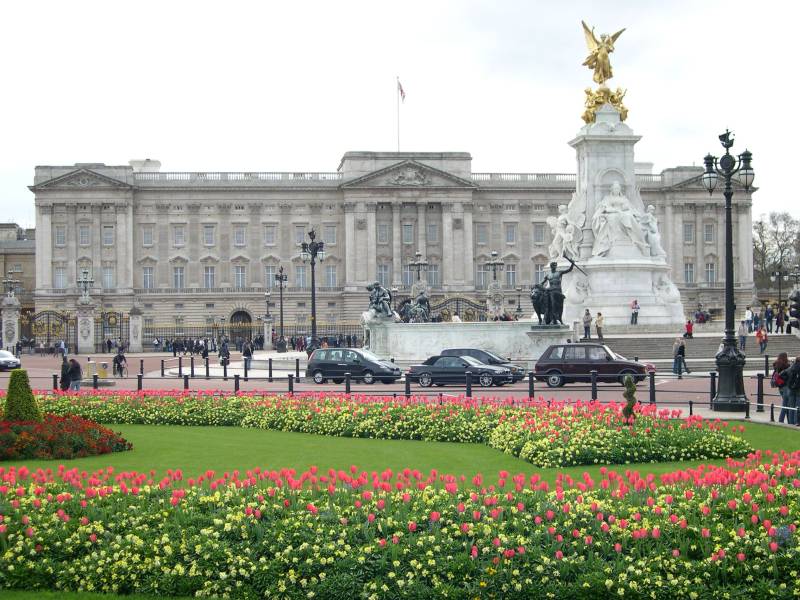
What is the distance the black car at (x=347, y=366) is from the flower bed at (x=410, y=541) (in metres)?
21.7

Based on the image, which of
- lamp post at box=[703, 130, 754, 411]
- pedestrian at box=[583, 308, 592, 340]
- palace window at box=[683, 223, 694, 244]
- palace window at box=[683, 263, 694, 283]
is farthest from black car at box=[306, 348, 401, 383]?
palace window at box=[683, 223, 694, 244]

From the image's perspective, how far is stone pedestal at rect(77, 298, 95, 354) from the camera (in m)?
64.7

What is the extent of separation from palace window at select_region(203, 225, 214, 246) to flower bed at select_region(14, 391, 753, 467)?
242 feet

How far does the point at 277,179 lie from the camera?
3752 inches

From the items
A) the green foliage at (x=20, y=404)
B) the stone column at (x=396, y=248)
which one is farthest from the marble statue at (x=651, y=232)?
the stone column at (x=396, y=248)

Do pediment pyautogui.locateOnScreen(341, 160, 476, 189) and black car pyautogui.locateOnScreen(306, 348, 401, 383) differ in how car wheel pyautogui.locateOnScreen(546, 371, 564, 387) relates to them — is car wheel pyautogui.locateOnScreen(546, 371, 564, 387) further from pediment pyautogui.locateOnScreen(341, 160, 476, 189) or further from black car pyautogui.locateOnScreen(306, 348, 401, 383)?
pediment pyautogui.locateOnScreen(341, 160, 476, 189)

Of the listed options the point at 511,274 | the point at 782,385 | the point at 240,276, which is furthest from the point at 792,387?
the point at 240,276

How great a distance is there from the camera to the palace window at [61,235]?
302 feet

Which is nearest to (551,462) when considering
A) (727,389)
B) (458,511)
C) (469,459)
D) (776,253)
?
(469,459)

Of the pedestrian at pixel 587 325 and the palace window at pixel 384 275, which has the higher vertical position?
the palace window at pixel 384 275

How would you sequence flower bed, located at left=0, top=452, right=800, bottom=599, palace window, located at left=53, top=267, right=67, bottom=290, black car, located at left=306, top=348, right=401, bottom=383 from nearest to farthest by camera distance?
flower bed, located at left=0, top=452, right=800, bottom=599 → black car, located at left=306, top=348, right=401, bottom=383 → palace window, located at left=53, top=267, right=67, bottom=290

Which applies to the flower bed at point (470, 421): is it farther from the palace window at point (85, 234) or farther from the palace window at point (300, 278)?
the palace window at point (85, 234)

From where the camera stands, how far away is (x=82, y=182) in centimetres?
9138

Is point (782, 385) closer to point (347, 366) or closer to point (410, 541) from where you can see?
point (410, 541)
